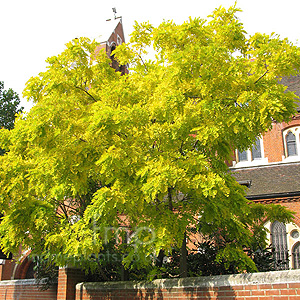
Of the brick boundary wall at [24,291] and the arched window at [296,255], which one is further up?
the arched window at [296,255]

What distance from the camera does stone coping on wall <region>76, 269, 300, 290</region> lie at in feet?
24.2

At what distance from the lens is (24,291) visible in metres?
15.2

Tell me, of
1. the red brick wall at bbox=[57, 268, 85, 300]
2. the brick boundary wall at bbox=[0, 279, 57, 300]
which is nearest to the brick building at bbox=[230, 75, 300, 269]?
the red brick wall at bbox=[57, 268, 85, 300]

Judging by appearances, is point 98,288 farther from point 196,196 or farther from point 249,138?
point 249,138

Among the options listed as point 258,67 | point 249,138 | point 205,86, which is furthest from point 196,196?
point 258,67

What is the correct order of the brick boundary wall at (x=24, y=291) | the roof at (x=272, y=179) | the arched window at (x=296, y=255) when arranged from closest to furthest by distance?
1. the brick boundary wall at (x=24, y=291)
2. the arched window at (x=296, y=255)
3. the roof at (x=272, y=179)

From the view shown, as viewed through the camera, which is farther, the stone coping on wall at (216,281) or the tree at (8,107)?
the tree at (8,107)

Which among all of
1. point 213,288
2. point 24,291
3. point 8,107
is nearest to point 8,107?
point 8,107

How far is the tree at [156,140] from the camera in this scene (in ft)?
27.8

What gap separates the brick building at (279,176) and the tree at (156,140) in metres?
7.54

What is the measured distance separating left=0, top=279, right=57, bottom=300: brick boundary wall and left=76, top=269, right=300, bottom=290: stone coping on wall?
3531 mm

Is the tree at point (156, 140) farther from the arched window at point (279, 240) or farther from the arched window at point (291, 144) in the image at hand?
the arched window at point (291, 144)

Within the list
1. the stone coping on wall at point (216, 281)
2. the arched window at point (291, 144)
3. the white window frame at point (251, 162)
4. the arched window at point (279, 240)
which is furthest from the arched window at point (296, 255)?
the stone coping on wall at point (216, 281)

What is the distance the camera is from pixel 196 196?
30.5 feet
